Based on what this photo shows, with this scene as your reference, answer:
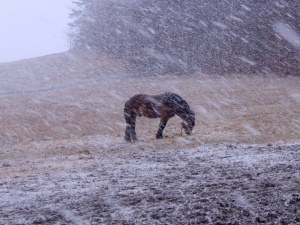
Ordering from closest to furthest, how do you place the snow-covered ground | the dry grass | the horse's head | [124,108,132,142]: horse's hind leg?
the snow-covered ground < [124,108,132,142]: horse's hind leg < the horse's head < the dry grass

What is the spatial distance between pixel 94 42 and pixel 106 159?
30685 millimetres

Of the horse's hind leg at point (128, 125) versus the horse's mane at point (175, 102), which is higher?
the horse's mane at point (175, 102)

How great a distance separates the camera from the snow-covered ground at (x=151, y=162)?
5.27 metres

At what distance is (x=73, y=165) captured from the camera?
937 centimetres

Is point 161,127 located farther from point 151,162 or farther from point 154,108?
point 151,162

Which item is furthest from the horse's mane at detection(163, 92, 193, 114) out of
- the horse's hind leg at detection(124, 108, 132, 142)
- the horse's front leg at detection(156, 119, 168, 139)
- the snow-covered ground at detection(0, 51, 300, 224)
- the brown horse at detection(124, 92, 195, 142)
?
the horse's hind leg at detection(124, 108, 132, 142)

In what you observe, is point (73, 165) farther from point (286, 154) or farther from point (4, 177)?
point (286, 154)

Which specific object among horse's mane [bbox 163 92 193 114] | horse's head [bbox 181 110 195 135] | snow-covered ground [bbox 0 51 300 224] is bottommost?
snow-covered ground [bbox 0 51 300 224]

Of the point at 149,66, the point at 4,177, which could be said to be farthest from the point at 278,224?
the point at 149,66

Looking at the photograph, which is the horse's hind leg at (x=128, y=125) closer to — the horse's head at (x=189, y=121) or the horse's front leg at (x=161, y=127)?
the horse's front leg at (x=161, y=127)

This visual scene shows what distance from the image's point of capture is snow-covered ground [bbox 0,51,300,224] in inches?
207

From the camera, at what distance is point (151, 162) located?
9195 millimetres

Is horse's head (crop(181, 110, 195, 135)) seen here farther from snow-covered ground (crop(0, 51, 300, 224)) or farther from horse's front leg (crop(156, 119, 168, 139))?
horse's front leg (crop(156, 119, 168, 139))

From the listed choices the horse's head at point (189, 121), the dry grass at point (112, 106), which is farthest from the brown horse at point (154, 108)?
the dry grass at point (112, 106)
